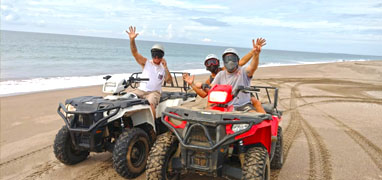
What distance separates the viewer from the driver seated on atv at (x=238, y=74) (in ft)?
13.5

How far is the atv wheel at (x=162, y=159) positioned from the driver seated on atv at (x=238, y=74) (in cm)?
124

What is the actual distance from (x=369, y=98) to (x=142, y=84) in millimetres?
10102

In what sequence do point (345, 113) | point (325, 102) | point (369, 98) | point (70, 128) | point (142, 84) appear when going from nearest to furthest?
1. point (70, 128)
2. point (142, 84)
3. point (345, 113)
4. point (325, 102)
5. point (369, 98)

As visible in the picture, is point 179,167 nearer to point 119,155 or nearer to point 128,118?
point 119,155

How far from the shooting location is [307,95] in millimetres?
11742

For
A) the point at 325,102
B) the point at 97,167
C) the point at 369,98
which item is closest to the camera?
the point at 97,167

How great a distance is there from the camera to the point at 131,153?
4.04 m

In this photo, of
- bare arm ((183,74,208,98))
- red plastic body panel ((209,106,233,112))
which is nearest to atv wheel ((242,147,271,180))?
red plastic body panel ((209,106,233,112))

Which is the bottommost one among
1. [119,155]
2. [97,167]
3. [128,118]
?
[97,167]

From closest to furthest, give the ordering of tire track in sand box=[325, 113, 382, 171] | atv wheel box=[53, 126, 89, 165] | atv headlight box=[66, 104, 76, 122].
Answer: atv headlight box=[66, 104, 76, 122] → atv wheel box=[53, 126, 89, 165] → tire track in sand box=[325, 113, 382, 171]

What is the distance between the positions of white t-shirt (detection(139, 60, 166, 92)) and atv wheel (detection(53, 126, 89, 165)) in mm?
1620

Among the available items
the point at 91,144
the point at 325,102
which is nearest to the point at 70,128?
the point at 91,144

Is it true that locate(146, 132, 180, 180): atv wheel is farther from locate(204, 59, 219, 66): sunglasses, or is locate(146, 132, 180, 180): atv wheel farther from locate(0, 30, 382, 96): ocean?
locate(0, 30, 382, 96): ocean

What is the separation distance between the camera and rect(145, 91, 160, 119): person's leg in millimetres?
4735
